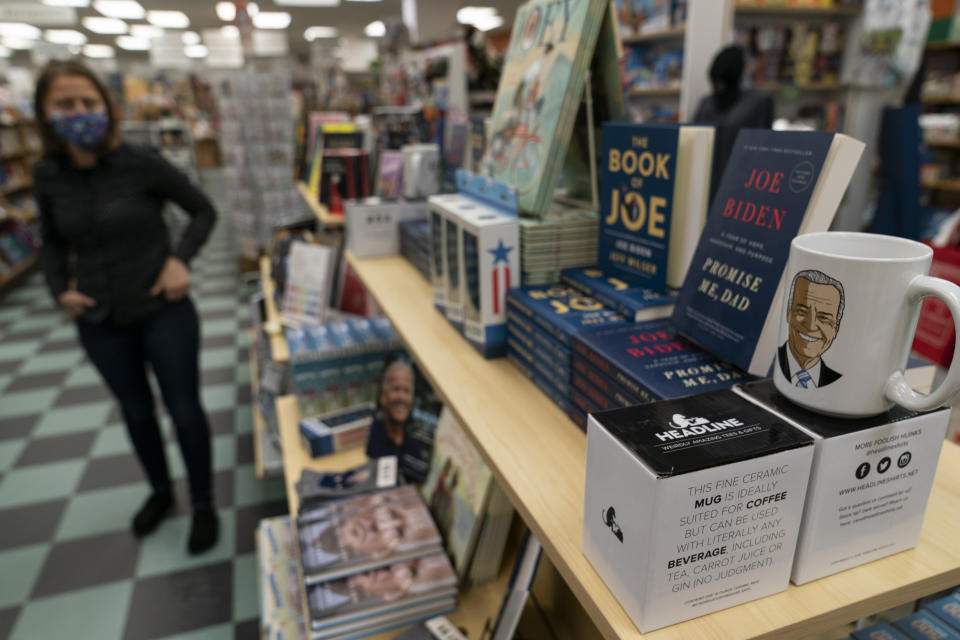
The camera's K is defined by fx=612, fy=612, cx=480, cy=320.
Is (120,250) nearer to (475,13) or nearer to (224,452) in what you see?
(224,452)

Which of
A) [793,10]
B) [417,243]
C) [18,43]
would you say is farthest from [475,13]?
[417,243]

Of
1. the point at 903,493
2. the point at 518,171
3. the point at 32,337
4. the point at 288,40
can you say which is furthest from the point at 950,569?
the point at 288,40

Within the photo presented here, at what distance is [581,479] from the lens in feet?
2.48

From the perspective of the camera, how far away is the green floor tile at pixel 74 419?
3.48 m

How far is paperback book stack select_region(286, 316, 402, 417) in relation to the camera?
2.04 m

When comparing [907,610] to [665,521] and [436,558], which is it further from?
[436,558]

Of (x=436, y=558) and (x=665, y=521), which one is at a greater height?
(x=665, y=521)

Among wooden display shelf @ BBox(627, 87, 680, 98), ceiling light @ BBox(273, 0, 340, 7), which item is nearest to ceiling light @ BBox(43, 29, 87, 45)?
ceiling light @ BBox(273, 0, 340, 7)

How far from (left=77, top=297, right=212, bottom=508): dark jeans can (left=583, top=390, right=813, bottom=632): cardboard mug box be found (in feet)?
6.79

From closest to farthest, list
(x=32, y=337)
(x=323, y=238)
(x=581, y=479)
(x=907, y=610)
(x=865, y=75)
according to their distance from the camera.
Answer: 1. (x=581, y=479)
2. (x=907, y=610)
3. (x=323, y=238)
4. (x=865, y=75)
5. (x=32, y=337)

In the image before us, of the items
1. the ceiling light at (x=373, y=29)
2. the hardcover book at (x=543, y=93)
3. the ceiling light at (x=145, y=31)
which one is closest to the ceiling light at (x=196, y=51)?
the ceiling light at (x=145, y=31)

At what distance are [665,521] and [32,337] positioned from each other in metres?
5.83

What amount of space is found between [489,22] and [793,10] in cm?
1366

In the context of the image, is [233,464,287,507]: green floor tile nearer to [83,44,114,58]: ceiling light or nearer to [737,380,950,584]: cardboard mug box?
[737,380,950,584]: cardboard mug box
